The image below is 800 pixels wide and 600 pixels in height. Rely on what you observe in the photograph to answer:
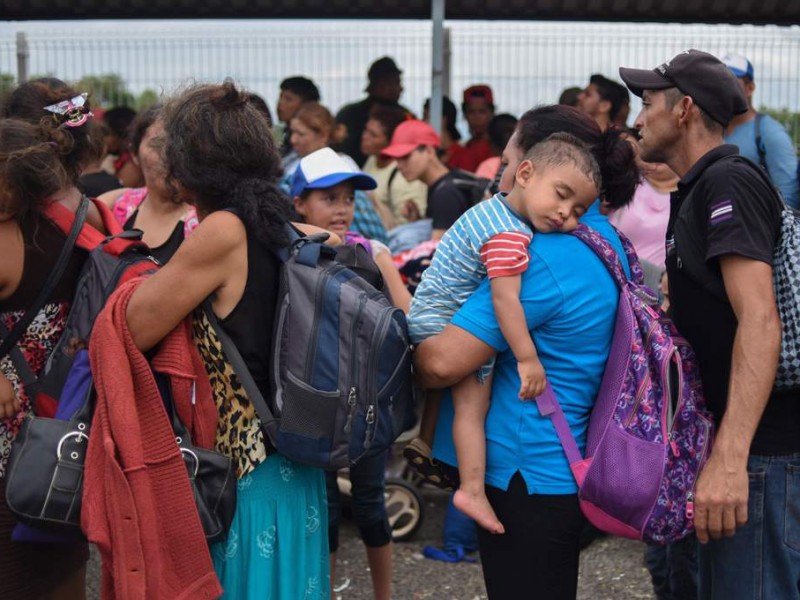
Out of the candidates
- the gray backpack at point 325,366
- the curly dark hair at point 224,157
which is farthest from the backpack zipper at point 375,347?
the curly dark hair at point 224,157

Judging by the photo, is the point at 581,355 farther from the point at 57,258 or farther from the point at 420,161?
the point at 420,161

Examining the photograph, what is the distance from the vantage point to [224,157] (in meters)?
2.90

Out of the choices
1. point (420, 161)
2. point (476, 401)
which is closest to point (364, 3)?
point (420, 161)

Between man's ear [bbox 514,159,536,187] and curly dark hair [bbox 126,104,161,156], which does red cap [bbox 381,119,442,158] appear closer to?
curly dark hair [bbox 126,104,161,156]

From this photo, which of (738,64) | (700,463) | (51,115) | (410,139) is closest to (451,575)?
(410,139)

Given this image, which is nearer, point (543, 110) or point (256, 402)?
point (256, 402)

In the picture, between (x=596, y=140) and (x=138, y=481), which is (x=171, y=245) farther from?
(x=596, y=140)

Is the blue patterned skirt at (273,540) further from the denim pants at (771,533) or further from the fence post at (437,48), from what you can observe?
the fence post at (437,48)

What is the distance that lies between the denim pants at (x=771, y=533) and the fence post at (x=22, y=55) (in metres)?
7.04

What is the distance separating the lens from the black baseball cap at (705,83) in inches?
118

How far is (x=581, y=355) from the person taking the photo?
288 cm

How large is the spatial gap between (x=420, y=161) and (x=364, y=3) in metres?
1.89

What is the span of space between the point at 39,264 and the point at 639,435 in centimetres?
190

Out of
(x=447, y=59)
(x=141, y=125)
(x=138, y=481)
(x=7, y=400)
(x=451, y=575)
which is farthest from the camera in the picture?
(x=447, y=59)
